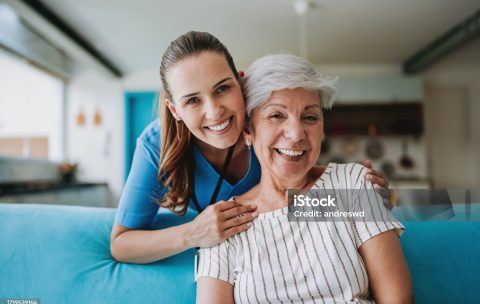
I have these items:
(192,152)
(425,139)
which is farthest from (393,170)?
(192,152)

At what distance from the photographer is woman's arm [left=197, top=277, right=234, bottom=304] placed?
916mm

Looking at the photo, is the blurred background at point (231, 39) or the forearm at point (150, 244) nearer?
the forearm at point (150, 244)

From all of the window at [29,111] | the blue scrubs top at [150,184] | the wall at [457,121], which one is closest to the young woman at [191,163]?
the blue scrubs top at [150,184]

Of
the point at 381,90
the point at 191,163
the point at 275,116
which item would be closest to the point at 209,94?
the point at 275,116

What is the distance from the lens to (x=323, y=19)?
381cm

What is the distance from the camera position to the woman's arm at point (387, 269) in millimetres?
832

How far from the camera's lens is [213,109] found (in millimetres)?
969

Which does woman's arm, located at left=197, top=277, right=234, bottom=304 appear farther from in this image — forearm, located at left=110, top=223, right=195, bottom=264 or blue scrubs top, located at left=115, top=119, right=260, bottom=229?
blue scrubs top, located at left=115, top=119, right=260, bottom=229

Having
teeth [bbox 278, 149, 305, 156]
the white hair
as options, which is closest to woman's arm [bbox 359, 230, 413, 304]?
teeth [bbox 278, 149, 305, 156]

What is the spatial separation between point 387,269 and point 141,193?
641 mm

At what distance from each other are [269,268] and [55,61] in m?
4.76

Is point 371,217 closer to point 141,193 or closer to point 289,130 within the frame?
point 289,130

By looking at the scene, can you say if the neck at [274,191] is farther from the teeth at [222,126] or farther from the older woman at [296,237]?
the teeth at [222,126]

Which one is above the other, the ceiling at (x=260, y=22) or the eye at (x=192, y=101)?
the ceiling at (x=260, y=22)
